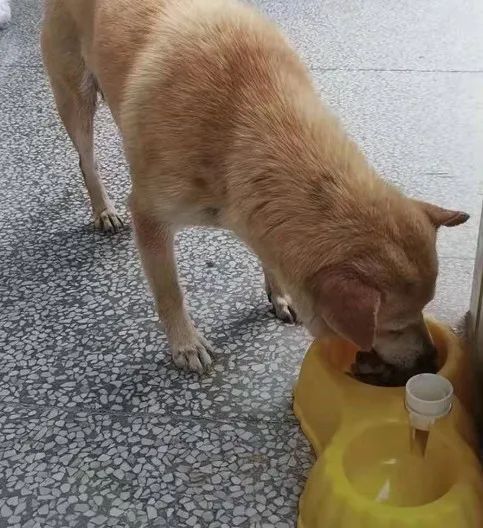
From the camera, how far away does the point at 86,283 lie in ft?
7.27

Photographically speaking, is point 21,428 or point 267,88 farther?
point 21,428

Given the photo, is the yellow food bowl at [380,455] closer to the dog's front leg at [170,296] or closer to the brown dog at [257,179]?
the brown dog at [257,179]

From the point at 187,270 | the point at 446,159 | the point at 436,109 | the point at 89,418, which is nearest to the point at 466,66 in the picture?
the point at 436,109

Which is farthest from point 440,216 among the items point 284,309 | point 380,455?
point 284,309

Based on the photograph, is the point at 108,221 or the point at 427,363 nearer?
the point at 427,363

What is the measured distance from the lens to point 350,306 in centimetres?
127

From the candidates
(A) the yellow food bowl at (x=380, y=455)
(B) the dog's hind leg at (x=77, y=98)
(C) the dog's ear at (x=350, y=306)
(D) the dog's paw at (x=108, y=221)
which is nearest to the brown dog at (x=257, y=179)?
(C) the dog's ear at (x=350, y=306)

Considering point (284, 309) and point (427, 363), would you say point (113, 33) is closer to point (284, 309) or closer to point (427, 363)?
point (284, 309)

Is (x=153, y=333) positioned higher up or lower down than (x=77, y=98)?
lower down

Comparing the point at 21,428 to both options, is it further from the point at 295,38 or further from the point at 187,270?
the point at 295,38

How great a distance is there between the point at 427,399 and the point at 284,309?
645 millimetres

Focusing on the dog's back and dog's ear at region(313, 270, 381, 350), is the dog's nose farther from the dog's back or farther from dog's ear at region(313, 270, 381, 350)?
the dog's back

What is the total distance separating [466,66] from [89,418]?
232cm

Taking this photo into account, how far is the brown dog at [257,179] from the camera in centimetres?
136
